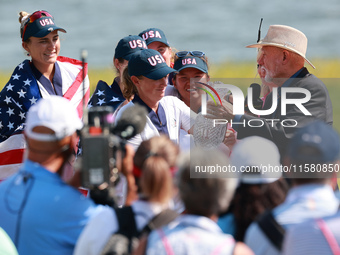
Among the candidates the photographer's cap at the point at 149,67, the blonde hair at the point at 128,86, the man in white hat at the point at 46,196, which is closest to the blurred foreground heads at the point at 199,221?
the man in white hat at the point at 46,196

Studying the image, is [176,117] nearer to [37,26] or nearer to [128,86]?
[128,86]

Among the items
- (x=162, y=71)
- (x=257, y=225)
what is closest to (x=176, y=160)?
(x=257, y=225)

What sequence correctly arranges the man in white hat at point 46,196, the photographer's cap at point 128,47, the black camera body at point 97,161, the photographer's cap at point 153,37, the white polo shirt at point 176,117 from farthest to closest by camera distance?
the photographer's cap at point 153,37 < the photographer's cap at point 128,47 < the white polo shirt at point 176,117 < the man in white hat at point 46,196 < the black camera body at point 97,161

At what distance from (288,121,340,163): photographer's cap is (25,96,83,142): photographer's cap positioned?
Answer: 1255 mm

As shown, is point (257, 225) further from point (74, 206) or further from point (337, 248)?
point (74, 206)

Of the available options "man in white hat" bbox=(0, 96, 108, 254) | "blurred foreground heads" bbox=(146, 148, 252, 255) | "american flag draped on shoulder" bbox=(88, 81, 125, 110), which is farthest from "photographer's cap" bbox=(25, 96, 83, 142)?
"american flag draped on shoulder" bbox=(88, 81, 125, 110)

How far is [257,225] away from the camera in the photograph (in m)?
3.14

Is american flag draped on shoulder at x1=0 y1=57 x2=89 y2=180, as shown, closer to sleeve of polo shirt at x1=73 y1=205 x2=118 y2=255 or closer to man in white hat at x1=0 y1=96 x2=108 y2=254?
man in white hat at x1=0 y1=96 x2=108 y2=254

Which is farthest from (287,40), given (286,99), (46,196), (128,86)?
(46,196)

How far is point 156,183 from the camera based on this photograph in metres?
3.20

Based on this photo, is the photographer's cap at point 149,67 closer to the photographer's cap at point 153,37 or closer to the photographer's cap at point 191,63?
the photographer's cap at point 191,63

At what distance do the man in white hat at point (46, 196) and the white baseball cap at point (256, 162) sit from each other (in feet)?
2.70

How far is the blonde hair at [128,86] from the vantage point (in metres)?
5.43

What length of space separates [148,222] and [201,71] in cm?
309
